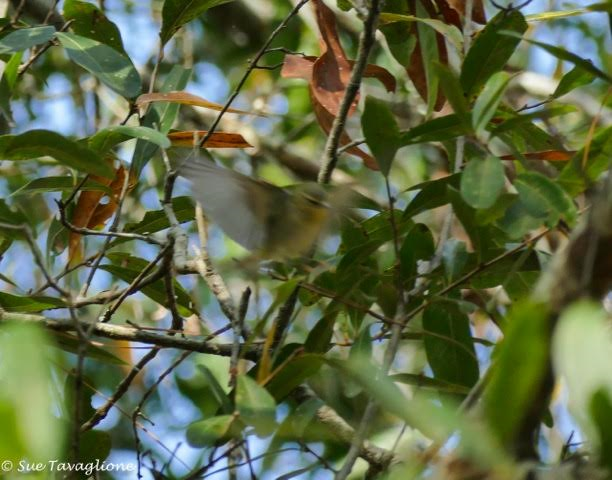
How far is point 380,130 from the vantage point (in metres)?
0.98

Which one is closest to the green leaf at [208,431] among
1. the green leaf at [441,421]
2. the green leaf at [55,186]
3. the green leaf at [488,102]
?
the green leaf at [441,421]

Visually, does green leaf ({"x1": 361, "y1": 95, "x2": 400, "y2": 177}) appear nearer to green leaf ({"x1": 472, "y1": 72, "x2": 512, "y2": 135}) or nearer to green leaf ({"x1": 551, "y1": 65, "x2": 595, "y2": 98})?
green leaf ({"x1": 472, "y1": 72, "x2": 512, "y2": 135})

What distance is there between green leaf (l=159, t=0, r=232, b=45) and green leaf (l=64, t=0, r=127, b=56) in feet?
0.25

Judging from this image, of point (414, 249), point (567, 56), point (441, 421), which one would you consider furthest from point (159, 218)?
point (441, 421)

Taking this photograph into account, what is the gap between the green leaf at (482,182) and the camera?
87 centimetres

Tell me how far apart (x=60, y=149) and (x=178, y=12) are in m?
0.37

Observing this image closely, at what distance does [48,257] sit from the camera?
1.27 metres

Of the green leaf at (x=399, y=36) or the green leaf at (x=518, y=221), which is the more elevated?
the green leaf at (x=399, y=36)

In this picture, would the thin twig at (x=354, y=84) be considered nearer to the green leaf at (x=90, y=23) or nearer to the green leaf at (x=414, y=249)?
the green leaf at (x=414, y=249)

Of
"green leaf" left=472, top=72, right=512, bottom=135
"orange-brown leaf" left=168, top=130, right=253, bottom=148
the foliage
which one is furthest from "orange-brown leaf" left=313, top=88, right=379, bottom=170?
"green leaf" left=472, top=72, right=512, bottom=135

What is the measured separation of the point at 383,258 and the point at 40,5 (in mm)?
1231

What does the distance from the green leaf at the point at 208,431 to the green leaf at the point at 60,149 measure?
303 mm

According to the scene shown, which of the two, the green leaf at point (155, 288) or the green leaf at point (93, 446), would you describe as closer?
the green leaf at point (93, 446)

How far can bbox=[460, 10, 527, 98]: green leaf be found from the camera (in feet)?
3.48
